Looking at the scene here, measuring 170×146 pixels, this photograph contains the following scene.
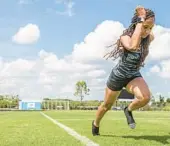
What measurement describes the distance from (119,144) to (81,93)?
128988 millimetres

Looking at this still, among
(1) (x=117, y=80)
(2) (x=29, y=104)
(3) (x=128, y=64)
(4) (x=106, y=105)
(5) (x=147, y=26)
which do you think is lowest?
(4) (x=106, y=105)

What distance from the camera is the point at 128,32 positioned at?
725 centimetres

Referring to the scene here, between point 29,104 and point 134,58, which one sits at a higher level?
point 29,104

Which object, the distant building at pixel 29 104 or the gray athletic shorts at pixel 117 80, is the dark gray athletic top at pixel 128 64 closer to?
the gray athletic shorts at pixel 117 80

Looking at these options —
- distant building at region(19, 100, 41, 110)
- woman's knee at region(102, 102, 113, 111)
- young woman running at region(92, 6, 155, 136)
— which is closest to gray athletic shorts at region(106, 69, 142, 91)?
young woman running at region(92, 6, 155, 136)

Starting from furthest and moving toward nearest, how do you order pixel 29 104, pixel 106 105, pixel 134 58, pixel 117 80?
pixel 29 104 < pixel 106 105 < pixel 117 80 < pixel 134 58

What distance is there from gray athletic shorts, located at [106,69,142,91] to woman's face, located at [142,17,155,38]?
724mm

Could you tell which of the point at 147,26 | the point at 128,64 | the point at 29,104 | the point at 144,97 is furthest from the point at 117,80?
the point at 29,104

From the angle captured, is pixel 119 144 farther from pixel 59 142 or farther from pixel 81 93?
pixel 81 93

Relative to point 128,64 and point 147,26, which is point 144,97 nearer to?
point 128,64

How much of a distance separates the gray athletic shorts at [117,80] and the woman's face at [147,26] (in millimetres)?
724

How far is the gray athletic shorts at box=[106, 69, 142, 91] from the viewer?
24.3ft

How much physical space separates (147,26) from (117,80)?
1119mm

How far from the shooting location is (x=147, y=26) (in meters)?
6.97
